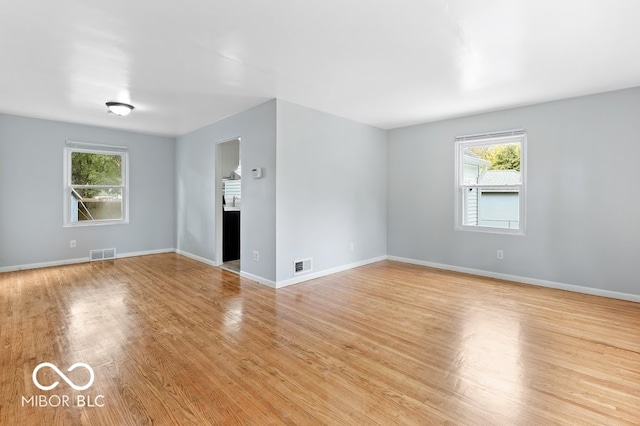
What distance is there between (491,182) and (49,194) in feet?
23.5

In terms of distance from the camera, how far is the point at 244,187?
4504 millimetres

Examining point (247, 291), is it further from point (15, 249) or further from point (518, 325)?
point (15, 249)

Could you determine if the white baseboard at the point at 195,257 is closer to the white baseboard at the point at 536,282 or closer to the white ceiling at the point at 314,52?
the white ceiling at the point at 314,52

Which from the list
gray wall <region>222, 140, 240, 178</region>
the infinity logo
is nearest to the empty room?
the infinity logo

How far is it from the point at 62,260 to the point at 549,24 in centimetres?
720

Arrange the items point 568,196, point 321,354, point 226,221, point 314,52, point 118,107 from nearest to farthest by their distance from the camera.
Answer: point 321,354 → point 314,52 → point 568,196 → point 118,107 → point 226,221

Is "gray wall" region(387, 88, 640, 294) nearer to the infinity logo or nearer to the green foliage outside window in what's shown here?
the green foliage outside window

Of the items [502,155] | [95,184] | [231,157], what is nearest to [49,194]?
[95,184]

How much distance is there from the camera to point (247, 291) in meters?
3.90

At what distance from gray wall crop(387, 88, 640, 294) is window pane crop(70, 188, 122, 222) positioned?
592 centimetres

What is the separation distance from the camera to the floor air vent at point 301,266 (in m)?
4.25

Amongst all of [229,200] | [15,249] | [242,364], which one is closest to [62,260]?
[15,249]

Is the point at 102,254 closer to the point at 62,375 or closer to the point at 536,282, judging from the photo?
the point at 62,375

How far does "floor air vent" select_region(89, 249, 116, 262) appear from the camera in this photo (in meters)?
5.58
